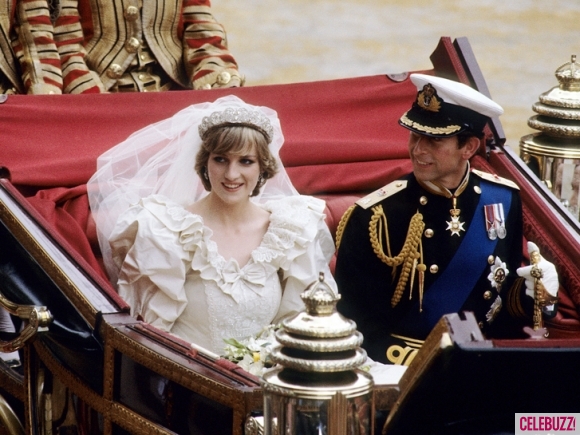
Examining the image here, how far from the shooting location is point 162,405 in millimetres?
2797

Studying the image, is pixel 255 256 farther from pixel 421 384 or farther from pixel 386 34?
pixel 386 34

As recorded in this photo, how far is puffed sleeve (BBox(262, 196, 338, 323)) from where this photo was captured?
3.38 m

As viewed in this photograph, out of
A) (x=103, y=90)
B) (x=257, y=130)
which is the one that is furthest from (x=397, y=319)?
(x=103, y=90)

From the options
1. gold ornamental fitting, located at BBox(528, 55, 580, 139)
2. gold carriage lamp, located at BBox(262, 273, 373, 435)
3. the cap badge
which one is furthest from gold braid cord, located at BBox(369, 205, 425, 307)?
gold ornamental fitting, located at BBox(528, 55, 580, 139)

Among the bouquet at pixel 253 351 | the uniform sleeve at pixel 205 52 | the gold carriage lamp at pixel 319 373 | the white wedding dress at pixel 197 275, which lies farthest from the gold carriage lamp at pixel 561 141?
the gold carriage lamp at pixel 319 373

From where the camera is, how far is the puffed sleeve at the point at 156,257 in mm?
3277

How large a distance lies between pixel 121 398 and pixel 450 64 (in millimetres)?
1883

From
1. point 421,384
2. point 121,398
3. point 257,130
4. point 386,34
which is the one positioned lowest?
point 121,398

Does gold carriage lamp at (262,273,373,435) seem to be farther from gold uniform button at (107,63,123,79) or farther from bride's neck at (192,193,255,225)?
gold uniform button at (107,63,123,79)

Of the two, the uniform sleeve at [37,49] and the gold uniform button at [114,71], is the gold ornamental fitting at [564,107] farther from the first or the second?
the uniform sleeve at [37,49]

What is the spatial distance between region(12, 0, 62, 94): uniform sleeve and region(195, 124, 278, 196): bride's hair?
1.05m

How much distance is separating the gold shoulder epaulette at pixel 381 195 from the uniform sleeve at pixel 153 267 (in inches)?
18.5

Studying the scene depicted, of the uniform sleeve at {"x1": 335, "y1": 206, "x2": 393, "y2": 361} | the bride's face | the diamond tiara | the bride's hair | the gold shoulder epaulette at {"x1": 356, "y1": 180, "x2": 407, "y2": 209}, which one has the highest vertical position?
the diamond tiara

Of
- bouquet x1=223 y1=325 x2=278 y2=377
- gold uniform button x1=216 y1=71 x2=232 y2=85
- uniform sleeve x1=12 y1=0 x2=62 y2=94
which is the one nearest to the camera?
bouquet x1=223 y1=325 x2=278 y2=377
